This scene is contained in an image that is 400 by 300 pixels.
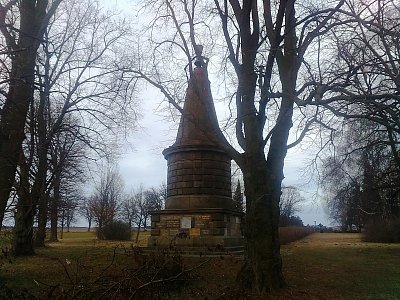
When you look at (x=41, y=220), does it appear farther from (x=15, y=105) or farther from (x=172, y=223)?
(x=15, y=105)

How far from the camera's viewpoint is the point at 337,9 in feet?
29.9

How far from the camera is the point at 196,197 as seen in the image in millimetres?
19188

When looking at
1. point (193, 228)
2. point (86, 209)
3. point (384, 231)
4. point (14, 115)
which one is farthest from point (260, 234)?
point (86, 209)

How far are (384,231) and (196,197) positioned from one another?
19670 mm

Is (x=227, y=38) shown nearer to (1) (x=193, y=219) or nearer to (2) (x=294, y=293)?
(2) (x=294, y=293)

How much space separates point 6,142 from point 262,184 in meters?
5.31

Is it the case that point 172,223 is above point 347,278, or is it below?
above

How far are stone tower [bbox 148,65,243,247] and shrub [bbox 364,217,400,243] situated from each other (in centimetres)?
1625

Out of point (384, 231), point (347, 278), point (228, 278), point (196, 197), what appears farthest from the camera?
point (384, 231)

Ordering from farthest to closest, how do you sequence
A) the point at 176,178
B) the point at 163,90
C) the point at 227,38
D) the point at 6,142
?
the point at 176,178, the point at 163,90, the point at 227,38, the point at 6,142

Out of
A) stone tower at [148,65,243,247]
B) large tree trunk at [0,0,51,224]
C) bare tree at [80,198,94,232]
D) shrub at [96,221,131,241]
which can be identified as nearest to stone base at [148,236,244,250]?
stone tower at [148,65,243,247]

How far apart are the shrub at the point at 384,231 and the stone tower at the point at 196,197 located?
16.2 m

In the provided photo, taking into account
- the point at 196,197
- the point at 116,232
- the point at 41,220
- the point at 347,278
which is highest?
the point at 196,197

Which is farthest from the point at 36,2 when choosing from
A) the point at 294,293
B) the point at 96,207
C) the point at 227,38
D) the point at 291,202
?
the point at 291,202
